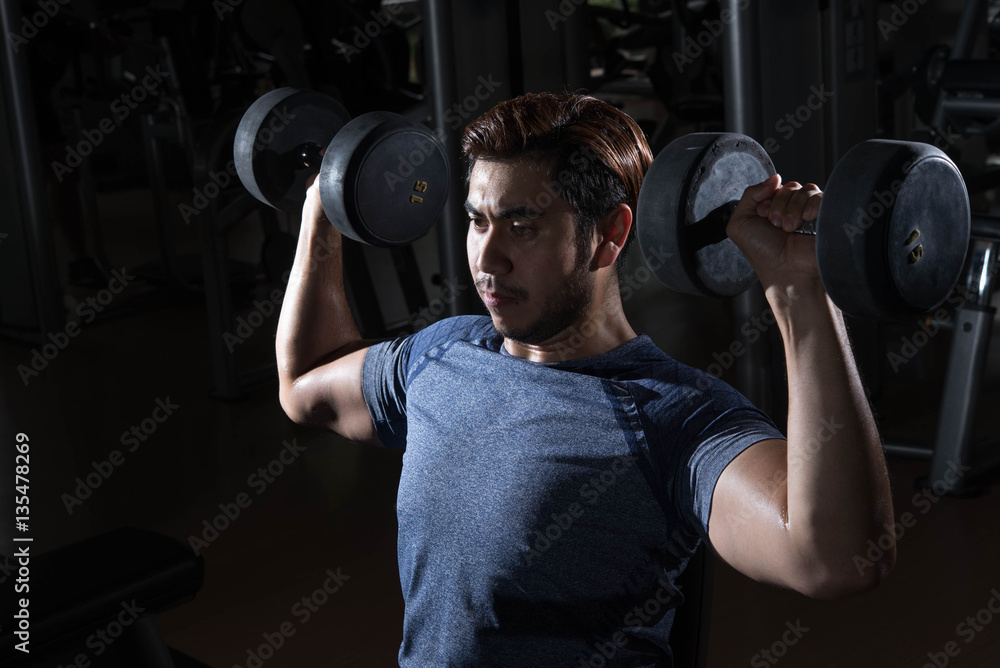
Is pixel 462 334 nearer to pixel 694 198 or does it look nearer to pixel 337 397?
pixel 337 397

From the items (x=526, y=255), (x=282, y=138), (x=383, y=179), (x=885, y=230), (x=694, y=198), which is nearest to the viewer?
(x=885, y=230)

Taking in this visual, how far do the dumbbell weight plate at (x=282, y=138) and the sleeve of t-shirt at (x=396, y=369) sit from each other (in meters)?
0.25

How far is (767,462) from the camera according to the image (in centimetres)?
89

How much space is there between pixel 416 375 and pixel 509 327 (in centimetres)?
18

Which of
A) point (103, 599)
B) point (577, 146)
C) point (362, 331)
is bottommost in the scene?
point (362, 331)

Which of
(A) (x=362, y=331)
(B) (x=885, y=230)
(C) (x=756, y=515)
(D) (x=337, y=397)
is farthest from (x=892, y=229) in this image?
(A) (x=362, y=331)

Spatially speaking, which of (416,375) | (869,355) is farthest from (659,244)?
(869,355)

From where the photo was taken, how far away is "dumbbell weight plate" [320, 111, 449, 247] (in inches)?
46.7

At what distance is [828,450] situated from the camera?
834 millimetres

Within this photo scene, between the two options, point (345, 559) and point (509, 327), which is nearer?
point (509, 327)

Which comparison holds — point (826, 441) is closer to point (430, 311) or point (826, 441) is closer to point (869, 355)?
point (869, 355)

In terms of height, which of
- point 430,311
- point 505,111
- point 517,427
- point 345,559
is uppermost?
point 505,111

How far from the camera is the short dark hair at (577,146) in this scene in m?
1.09

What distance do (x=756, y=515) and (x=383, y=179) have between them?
1.89 ft
